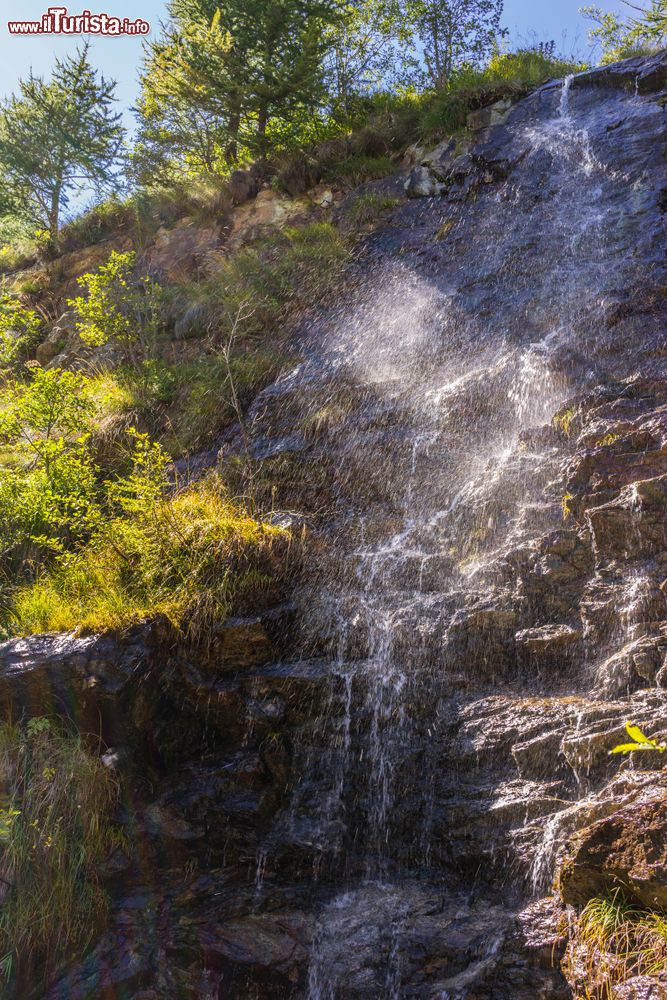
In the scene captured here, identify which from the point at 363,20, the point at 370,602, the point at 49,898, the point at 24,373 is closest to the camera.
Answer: the point at 49,898

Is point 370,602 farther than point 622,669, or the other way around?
point 370,602

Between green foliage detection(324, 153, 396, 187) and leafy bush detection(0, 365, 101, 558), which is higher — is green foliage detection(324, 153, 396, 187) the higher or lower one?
the higher one

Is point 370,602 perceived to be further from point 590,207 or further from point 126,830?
point 590,207

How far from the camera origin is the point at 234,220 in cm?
1403

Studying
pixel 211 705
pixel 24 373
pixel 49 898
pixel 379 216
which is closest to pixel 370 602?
pixel 211 705

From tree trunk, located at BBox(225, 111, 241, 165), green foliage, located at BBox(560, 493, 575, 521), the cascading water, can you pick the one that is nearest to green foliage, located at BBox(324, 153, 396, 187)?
the cascading water

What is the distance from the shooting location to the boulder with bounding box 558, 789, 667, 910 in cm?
325

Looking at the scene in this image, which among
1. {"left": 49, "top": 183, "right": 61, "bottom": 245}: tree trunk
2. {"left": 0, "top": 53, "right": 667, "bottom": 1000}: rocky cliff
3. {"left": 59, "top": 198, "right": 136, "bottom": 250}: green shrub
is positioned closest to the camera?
{"left": 0, "top": 53, "right": 667, "bottom": 1000}: rocky cliff

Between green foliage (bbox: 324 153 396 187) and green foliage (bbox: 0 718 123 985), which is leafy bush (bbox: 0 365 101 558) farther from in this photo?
green foliage (bbox: 324 153 396 187)

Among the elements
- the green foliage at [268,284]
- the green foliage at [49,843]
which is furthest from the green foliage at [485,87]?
the green foliage at [49,843]

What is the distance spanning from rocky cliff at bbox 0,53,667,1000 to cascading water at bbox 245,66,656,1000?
23mm

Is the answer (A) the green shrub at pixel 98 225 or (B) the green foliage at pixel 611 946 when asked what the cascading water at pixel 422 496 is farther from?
(A) the green shrub at pixel 98 225

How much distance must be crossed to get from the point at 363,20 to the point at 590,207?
980cm

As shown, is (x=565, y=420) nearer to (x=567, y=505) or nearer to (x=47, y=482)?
(x=567, y=505)
